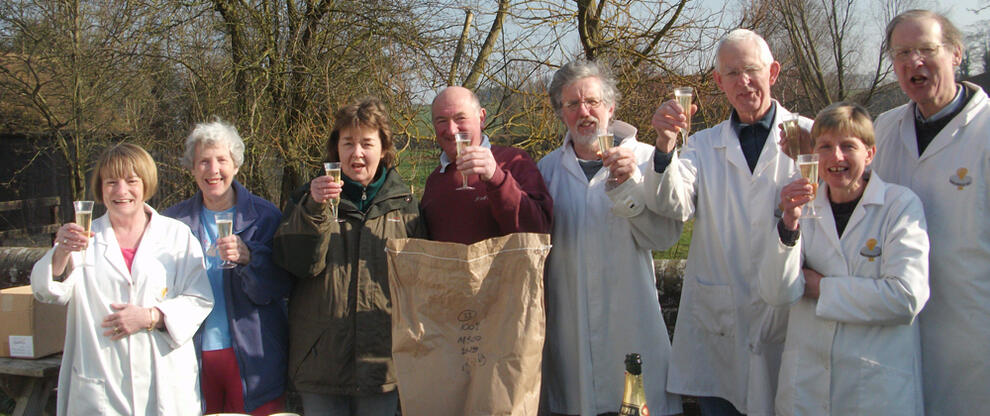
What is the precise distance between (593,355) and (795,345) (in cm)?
83

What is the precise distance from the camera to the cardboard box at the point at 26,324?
3896 millimetres

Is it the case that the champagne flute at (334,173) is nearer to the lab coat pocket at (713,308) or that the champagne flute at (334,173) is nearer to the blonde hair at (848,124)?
the lab coat pocket at (713,308)

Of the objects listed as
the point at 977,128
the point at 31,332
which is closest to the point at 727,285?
the point at 977,128

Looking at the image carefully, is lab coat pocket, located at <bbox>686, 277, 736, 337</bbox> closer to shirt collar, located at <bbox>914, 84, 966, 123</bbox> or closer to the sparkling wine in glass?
the sparkling wine in glass

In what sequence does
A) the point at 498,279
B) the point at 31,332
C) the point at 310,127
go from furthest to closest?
the point at 310,127 → the point at 31,332 → the point at 498,279

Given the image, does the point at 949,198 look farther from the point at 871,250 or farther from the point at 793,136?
the point at 793,136

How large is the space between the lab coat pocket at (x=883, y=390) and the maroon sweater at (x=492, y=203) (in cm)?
137

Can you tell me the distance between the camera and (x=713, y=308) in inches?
118

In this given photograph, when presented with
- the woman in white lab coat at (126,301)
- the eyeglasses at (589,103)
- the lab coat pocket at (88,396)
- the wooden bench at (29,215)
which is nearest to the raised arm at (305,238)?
the woman in white lab coat at (126,301)

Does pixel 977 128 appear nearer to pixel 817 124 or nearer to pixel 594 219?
pixel 817 124

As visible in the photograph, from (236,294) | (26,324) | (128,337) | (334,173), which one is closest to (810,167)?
(334,173)

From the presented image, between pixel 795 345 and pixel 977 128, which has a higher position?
pixel 977 128

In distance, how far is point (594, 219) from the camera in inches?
→ 120

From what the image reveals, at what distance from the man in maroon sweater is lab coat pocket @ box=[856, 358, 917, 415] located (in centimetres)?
137
